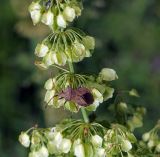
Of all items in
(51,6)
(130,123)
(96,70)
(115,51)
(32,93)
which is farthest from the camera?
(115,51)

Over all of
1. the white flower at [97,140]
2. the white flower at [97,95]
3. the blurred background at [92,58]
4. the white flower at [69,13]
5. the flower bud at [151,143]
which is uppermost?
the white flower at [69,13]

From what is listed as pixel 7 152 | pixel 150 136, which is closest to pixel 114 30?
pixel 7 152

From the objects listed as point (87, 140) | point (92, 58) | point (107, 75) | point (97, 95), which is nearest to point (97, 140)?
point (87, 140)

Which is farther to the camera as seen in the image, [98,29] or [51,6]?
[98,29]

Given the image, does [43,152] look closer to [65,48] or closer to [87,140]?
[87,140]

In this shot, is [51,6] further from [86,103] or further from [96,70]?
[96,70]

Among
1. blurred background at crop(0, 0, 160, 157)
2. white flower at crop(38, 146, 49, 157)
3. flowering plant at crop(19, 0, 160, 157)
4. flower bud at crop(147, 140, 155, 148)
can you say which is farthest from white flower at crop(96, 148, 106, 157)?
blurred background at crop(0, 0, 160, 157)

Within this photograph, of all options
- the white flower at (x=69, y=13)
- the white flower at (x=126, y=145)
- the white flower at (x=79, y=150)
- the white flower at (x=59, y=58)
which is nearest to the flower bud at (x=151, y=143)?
the white flower at (x=126, y=145)

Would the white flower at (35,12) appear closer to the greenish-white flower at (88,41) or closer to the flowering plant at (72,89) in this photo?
the flowering plant at (72,89)
